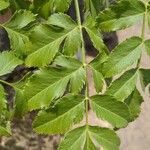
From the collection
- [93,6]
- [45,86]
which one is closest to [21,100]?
[45,86]

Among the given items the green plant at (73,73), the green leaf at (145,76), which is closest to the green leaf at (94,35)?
the green plant at (73,73)

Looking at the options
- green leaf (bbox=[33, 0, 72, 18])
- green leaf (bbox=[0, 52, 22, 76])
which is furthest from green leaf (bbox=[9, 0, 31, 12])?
green leaf (bbox=[0, 52, 22, 76])

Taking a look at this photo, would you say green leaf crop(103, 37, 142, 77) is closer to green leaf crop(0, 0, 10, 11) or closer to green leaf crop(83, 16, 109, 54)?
green leaf crop(83, 16, 109, 54)

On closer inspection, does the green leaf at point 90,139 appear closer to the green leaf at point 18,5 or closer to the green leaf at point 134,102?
the green leaf at point 134,102

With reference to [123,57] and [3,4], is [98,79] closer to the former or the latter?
A: [123,57]

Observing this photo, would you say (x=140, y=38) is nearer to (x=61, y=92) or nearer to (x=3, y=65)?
(x=61, y=92)

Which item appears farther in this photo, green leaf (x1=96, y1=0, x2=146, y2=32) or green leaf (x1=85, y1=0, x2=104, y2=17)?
green leaf (x1=85, y1=0, x2=104, y2=17)

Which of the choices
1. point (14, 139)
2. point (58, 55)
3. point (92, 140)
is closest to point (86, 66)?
point (58, 55)
